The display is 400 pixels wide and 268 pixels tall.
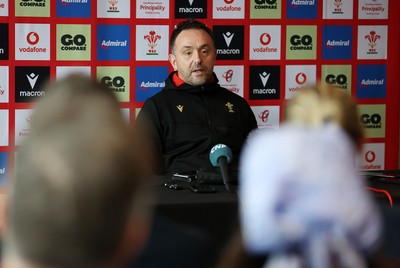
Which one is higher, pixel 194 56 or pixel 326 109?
pixel 194 56

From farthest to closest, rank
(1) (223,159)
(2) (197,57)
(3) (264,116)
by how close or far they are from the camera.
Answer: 1. (3) (264,116)
2. (2) (197,57)
3. (1) (223,159)

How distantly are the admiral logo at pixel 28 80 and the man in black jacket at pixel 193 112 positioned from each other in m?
1.08

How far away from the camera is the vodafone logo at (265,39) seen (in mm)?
4609

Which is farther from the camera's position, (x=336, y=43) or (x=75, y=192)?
(x=336, y=43)

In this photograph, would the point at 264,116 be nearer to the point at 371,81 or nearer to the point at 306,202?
the point at 371,81

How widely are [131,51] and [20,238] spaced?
12.8ft

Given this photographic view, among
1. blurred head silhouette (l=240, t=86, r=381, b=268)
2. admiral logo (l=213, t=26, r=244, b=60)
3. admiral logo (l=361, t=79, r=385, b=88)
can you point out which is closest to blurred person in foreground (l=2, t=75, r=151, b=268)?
blurred head silhouette (l=240, t=86, r=381, b=268)

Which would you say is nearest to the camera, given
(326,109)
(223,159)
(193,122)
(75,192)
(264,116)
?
(75,192)

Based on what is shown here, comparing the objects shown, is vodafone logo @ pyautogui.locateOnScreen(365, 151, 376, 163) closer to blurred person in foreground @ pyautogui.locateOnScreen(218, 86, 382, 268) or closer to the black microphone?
the black microphone

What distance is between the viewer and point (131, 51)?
448 cm

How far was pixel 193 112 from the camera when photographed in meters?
3.52

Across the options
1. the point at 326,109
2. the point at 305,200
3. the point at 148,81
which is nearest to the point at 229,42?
the point at 148,81

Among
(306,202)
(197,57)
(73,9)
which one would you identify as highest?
(73,9)

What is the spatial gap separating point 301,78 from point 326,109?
372 cm
